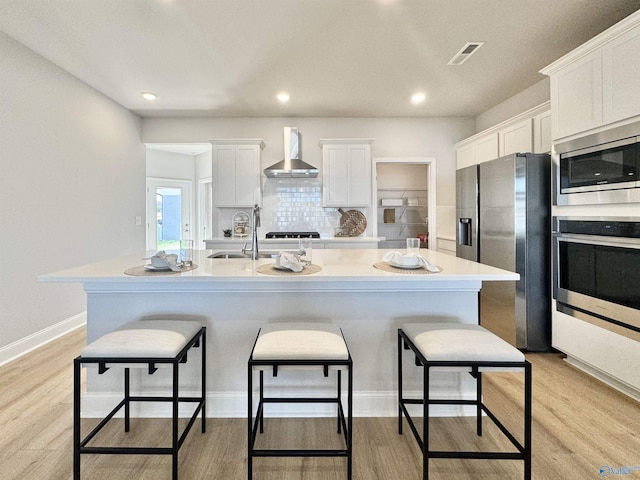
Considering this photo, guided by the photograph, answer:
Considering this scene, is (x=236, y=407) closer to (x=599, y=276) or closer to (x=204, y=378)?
(x=204, y=378)

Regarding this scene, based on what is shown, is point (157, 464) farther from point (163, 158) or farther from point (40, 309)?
point (163, 158)

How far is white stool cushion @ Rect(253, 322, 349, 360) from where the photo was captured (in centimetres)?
143

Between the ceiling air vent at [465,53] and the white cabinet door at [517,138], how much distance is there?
0.95 metres

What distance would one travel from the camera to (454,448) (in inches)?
67.0

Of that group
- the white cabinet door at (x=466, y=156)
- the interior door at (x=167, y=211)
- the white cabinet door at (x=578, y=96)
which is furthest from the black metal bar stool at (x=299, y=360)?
the interior door at (x=167, y=211)

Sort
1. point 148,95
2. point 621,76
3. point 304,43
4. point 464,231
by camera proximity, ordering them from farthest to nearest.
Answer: point 148,95 < point 464,231 < point 304,43 < point 621,76

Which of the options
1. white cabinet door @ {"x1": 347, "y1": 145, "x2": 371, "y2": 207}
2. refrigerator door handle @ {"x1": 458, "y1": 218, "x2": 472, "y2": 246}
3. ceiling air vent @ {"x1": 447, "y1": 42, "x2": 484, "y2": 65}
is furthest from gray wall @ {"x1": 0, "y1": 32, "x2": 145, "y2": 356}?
refrigerator door handle @ {"x1": 458, "y1": 218, "x2": 472, "y2": 246}

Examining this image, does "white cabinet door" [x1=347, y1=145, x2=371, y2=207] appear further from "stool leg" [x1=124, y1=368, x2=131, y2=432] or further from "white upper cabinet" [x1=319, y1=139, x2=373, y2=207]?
"stool leg" [x1=124, y1=368, x2=131, y2=432]

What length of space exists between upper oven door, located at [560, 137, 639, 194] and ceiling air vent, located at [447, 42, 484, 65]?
1.17 m

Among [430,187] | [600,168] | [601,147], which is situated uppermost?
[430,187]

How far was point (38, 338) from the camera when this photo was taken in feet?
10.4

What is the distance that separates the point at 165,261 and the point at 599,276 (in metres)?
2.76

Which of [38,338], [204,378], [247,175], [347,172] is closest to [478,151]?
[347,172]

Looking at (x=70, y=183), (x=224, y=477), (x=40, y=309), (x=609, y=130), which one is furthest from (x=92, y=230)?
(x=609, y=130)
